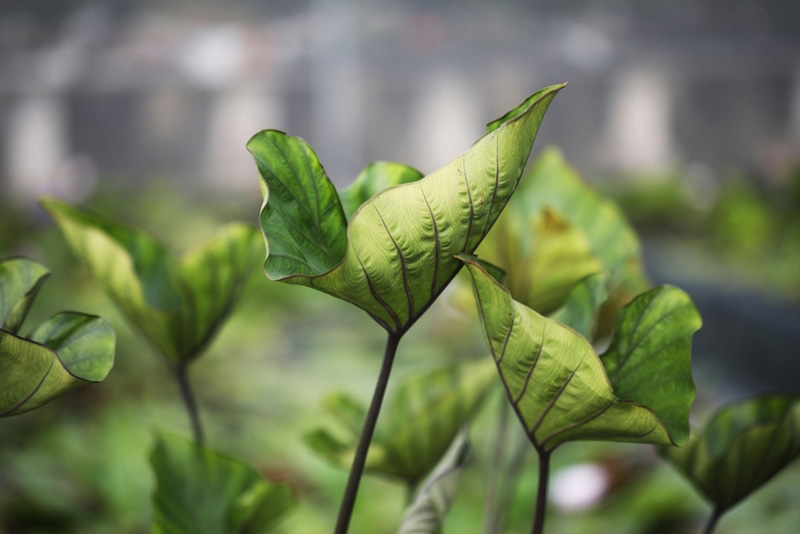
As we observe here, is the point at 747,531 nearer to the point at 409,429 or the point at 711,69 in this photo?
the point at 409,429

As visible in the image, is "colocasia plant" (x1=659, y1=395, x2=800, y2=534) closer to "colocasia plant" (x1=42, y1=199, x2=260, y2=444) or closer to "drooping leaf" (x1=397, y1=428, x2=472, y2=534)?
"drooping leaf" (x1=397, y1=428, x2=472, y2=534)

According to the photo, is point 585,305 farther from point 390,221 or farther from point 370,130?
point 370,130

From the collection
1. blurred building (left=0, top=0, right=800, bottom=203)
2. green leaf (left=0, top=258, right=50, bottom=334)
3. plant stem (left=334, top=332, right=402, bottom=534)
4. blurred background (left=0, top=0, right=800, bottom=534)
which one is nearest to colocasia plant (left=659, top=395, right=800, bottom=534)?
plant stem (left=334, top=332, right=402, bottom=534)

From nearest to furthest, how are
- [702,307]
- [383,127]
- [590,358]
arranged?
[590,358], [702,307], [383,127]

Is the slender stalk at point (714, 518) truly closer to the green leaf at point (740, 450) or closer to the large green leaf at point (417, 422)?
the green leaf at point (740, 450)

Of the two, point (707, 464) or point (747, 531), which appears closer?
point (707, 464)

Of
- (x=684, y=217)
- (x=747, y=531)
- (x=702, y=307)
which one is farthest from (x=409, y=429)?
(x=684, y=217)
